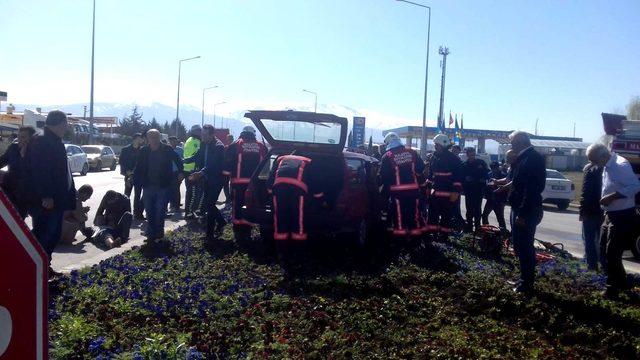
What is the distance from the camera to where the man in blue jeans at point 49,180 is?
6.52m

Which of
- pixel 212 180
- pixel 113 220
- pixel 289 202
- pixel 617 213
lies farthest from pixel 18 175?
pixel 617 213

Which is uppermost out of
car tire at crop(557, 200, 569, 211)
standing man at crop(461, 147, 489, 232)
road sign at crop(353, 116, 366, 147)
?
road sign at crop(353, 116, 366, 147)

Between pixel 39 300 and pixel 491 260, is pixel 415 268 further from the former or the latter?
pixel 39 300

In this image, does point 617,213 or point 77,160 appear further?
point 77,160

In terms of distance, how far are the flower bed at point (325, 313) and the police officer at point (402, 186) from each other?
1323mm

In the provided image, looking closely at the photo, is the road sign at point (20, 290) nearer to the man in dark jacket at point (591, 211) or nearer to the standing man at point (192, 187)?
the man in dark jacket at point (591, 211)

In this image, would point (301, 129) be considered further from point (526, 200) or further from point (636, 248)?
point (636, 248)

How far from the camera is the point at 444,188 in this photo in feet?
34.9

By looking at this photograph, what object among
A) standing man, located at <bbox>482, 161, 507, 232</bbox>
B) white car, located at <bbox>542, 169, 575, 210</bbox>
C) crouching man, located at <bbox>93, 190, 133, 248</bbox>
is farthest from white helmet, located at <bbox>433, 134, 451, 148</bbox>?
white car, located at <bbox>542, 169, 575, 210</bbox>

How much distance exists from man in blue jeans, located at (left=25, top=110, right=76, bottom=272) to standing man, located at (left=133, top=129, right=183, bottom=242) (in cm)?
256

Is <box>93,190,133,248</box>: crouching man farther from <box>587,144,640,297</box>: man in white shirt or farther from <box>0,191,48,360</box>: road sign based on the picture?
<box>0,191,48,360</box>: road sign

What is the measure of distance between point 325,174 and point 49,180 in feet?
13.0

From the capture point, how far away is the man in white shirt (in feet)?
22.4

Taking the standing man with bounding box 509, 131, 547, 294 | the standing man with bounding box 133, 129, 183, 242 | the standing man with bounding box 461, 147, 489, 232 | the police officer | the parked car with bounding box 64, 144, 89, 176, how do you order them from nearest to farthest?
the standing man with bounding box 509, 131, 547, 294 → the police officer → the standing man with bounding box 133, 129, 183, 242 → the standing man with bounding box 461, 147, 489, 232 → the parked car with bounding box 64, 144, 89, 176
